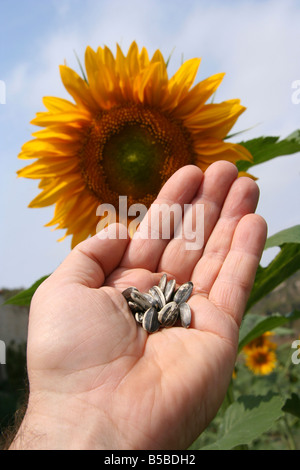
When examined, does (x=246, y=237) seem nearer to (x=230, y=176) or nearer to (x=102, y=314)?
(x=230, y=176)

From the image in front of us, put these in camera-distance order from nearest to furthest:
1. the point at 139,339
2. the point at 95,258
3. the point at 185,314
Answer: the point at 139,339 < the point at 185,314 < the point at 95,258

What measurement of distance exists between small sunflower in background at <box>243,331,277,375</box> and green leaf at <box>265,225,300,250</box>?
3188 mm

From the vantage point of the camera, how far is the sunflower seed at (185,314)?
2.08 m

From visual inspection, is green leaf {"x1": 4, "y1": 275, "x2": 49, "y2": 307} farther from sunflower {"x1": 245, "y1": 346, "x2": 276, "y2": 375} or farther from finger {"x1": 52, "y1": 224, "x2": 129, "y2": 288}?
sunflower {"x1": 245, "y1": 346, "x2": 276, "y2": 375}

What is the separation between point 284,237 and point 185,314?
60cm

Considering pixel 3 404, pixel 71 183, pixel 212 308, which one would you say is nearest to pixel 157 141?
pixel 71 183

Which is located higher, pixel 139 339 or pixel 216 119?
pixel 216 119

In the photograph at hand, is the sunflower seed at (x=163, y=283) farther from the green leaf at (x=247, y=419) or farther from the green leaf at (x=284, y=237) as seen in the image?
the green leaf at (x=247, y=419)

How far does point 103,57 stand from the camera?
263cm

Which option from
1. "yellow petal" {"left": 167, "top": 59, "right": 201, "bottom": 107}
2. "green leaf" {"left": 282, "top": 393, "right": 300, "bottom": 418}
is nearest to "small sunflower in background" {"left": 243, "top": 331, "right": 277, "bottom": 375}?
"green leaf" {"left": 282, "top": 393, "right": 300, "bottom": 418}

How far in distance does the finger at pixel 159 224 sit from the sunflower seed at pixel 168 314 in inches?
15.6

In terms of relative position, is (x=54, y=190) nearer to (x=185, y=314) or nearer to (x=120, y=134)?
(x=120, y=134)

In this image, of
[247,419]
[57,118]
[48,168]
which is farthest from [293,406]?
[57,118]

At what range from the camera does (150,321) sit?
2107mm
